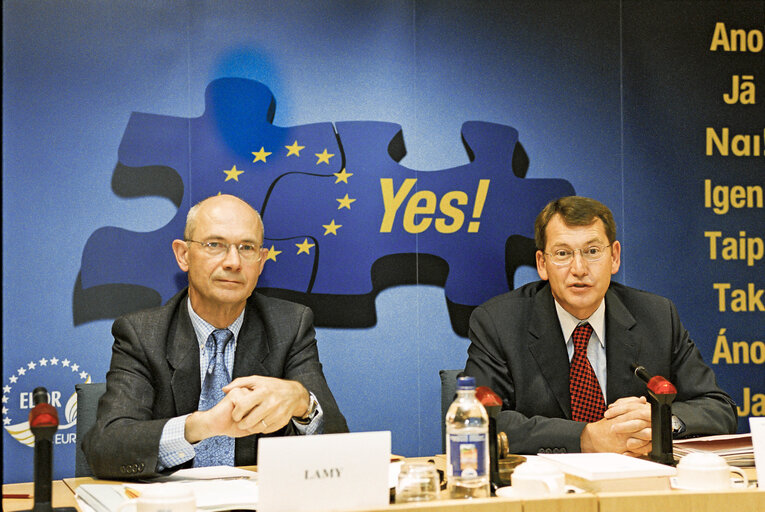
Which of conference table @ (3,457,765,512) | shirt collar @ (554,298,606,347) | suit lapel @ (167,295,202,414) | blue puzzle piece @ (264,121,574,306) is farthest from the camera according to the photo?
blue puzzle piece @ (264,121,574,306)

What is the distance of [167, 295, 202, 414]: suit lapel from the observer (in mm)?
2625

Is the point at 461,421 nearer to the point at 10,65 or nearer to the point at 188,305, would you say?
the point at 188,305

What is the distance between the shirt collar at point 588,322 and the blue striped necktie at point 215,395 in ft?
3.73

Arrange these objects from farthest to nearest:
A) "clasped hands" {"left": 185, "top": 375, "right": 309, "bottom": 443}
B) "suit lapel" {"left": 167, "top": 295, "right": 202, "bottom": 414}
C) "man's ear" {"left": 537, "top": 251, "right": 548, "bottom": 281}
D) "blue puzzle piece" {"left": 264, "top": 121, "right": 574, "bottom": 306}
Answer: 1. "blue puzzle piece" {"left": 264, "top": 121, "right": 574, "bottom": 306}
2. "man's ear" {"left": 537, "top": 251, "right": 548, "bottom": 281}
3. "suit lapel" {"left": 167, "top": 295, "right": 202, "bottom": 414}
4. "clasped hands" {"left": 185, "top": 375, "right": 309, "bottom": 443}

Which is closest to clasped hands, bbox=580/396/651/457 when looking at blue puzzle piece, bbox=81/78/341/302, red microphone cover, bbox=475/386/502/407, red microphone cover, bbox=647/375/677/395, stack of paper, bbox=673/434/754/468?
stack of paper, bbox=673/434/754/468

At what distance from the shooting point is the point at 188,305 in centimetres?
284

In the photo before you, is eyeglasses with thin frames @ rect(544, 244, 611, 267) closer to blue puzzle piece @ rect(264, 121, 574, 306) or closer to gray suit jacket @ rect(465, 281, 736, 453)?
gray suit jacket @ rect(465, 281, 736, 453)

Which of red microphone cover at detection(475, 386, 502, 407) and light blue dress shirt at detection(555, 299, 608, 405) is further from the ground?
light blue dress shirt at detection(555, 299, 608, 405)

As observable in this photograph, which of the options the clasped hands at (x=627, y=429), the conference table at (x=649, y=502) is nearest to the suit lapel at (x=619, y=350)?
the clasped hands at (x=627, y=429)

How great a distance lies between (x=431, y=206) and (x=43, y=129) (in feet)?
5.32

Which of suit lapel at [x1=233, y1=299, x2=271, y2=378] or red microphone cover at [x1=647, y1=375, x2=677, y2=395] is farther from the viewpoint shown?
suit lapel at [x1=233, y1=299, x2=271, y2=378]

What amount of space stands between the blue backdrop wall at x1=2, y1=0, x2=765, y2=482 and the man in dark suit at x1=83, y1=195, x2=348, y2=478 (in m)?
0.44

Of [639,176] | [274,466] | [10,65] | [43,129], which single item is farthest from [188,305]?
[639,176]

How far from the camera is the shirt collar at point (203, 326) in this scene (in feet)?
9.06
